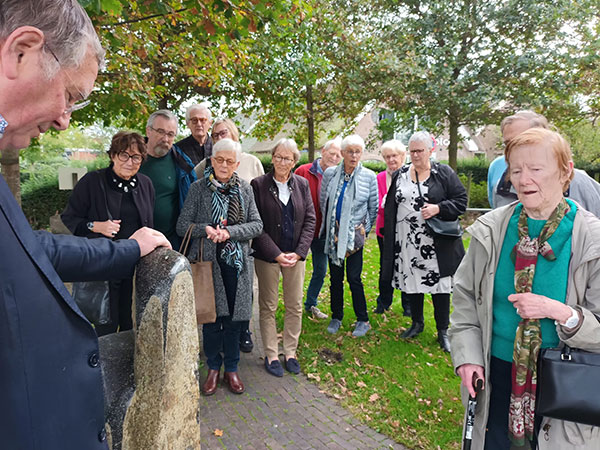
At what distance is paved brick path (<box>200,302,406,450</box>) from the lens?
3.50m

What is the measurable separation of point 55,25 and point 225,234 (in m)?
2.86

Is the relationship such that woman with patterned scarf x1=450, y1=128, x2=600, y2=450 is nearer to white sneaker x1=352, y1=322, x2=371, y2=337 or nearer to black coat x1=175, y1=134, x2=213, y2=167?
white sneaker x1=352, y1=322, x2=371, y2=337

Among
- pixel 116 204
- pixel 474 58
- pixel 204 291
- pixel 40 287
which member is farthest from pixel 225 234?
pixel 474 58

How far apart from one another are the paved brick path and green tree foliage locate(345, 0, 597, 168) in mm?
11376

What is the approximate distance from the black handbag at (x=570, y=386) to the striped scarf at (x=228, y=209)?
272cm

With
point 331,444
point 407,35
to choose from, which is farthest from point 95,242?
point 407,35

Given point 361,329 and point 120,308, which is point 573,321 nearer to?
point 120,308

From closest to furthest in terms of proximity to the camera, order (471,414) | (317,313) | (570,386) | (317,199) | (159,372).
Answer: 1. (159,372)
2. (570,386)
3. (471,414)
4. (317,199)
5. (317,313)

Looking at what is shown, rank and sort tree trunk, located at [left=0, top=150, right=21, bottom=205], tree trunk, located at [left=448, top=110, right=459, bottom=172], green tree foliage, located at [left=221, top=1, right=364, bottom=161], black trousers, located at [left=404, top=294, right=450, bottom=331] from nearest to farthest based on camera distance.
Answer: black trousers, located at [left=404, top=294, right=450, bottom=331]
tree trunk, located at [left=0, top=150, right=21, bottom=205]
green tree foliage, located at [left=221, top=1, right=364, bottom=161]
tree trunk, located at [left=448, top=110, right=459, bottom=172]

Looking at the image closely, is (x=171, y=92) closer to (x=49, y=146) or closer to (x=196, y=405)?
(x=196, y=405)

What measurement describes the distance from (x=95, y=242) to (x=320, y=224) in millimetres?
4219

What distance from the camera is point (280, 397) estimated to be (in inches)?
165

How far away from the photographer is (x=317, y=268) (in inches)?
244

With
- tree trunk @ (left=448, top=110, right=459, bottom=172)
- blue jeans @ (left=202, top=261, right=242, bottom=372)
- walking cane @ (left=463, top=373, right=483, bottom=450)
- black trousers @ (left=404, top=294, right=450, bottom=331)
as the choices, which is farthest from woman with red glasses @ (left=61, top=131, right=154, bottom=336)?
tree trunk @ (left=448, top=110, right=459, bottom=172)
